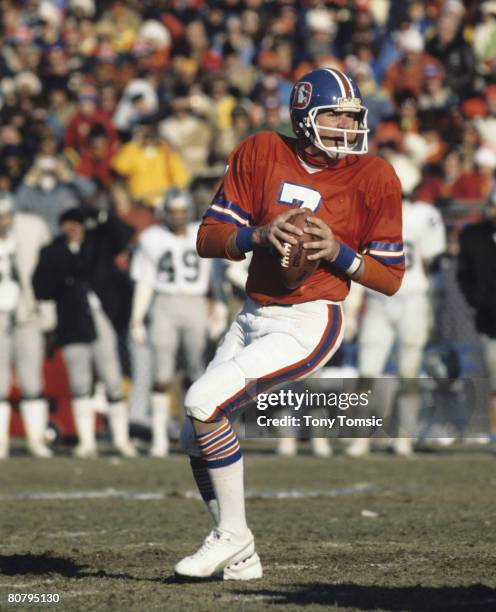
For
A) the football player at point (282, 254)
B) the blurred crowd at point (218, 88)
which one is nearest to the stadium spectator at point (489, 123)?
the blurred crowd at point (218, 88)

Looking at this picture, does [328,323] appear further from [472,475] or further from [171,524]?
[472,475]

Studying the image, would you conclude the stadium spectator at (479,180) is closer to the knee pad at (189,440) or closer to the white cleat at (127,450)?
the white cleat at (127,450)

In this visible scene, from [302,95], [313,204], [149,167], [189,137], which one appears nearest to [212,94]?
[189,137]

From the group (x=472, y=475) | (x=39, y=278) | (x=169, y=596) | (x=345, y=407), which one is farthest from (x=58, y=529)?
(x=39, y=278)

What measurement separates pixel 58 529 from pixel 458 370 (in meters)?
6.22

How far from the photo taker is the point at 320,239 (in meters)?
5.71

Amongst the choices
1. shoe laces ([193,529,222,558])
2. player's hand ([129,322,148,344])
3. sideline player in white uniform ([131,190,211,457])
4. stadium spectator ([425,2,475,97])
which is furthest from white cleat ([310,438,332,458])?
shoe laces ([193,529,222,558])

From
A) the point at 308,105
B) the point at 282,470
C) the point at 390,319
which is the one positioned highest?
the point at 308,105

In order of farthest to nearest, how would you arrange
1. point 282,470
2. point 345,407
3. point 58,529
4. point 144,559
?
point 282,470
point 345,407
point 58,529
point 144,559

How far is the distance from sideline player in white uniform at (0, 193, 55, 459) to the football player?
21.2ft

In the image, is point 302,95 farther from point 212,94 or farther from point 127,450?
point 212,94

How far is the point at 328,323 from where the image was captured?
5.98 metres

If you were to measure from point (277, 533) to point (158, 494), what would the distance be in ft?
6.94

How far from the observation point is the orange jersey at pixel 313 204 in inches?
236
